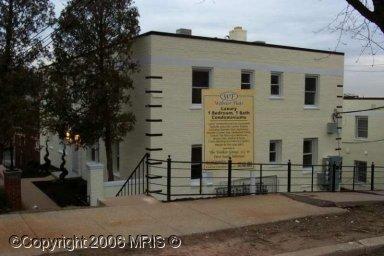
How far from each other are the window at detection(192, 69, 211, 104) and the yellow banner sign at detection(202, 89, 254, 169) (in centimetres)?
73

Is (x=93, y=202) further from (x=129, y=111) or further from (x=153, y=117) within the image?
(x=129, y=111)

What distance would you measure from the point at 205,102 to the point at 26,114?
6.53 metres

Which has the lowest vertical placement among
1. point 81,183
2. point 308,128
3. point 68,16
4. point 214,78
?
point 81,183

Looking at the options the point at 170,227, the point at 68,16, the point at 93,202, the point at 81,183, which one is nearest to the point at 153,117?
the point at 68,16

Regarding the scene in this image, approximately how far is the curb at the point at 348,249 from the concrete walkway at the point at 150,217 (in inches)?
67.2

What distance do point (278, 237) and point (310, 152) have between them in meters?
13.9

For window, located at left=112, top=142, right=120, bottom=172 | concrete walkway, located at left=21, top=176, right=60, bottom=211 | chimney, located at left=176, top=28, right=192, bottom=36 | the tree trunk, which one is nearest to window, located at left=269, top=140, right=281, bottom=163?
chimney, located at left=176, top=28, right=192, bottom=36

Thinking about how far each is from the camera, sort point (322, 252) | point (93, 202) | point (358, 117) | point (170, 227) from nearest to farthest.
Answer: point (322, 252) < point (170, 227) < point (93, 202) < point (358, 117)

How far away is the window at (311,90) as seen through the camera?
21.2 metres

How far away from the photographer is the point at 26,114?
39.8 ft

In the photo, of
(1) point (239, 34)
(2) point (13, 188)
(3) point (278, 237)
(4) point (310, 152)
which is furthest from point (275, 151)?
(3) point (278, 237)

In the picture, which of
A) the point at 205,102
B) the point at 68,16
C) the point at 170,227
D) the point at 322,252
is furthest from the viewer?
the point at 205,102

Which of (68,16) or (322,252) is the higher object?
(68,16)

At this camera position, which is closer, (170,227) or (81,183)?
(170,227)
